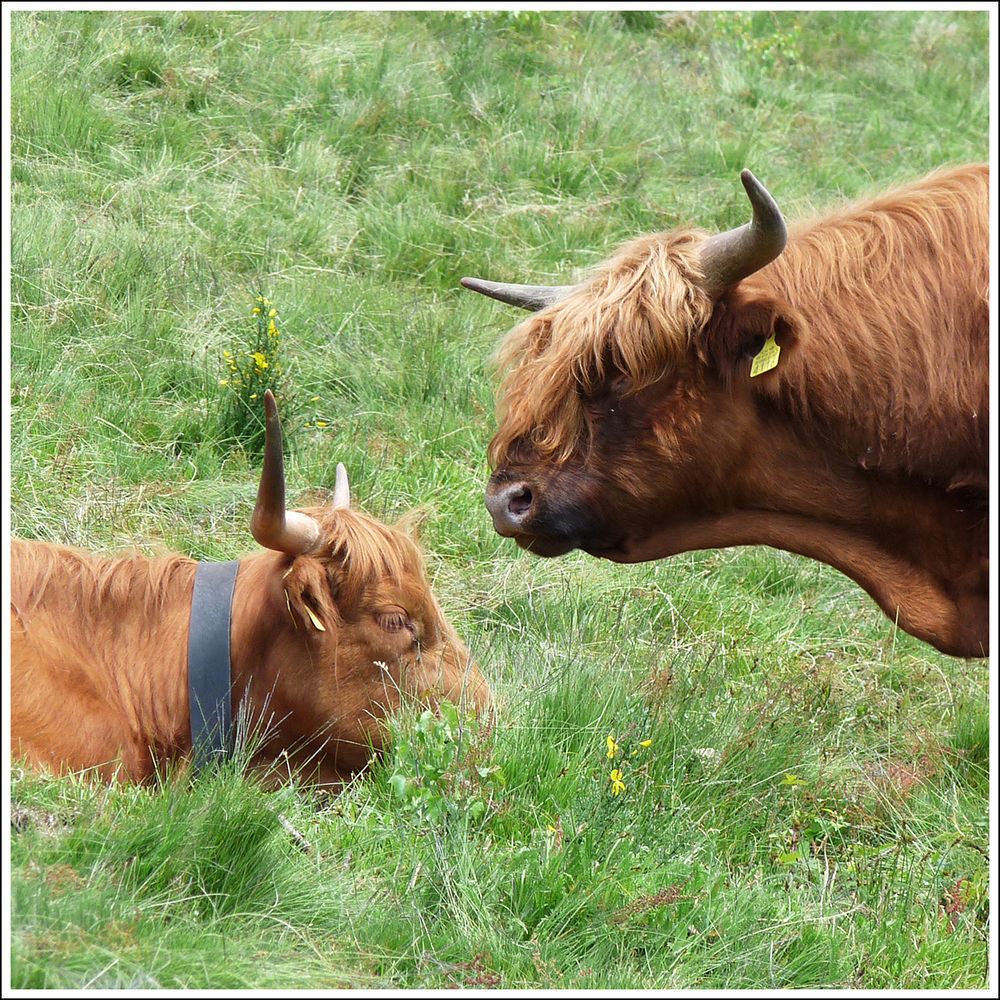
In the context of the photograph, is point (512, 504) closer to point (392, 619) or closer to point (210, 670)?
point (392, 619)

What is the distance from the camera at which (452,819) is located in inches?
166

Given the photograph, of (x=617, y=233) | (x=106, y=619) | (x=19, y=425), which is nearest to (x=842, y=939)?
(x=106, y=619)

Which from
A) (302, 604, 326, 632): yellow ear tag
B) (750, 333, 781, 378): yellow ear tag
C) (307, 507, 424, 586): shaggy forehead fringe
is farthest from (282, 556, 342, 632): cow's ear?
(750, 333, 781, 378): yellow ear tag

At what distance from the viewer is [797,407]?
4.36 metres

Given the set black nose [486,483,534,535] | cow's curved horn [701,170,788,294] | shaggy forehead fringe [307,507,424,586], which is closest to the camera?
cow's curved horn [701,170,788,294]

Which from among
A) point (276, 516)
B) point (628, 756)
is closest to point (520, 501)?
point (276, 516)

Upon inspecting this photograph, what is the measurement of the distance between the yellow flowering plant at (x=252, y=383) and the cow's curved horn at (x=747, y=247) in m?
3.28

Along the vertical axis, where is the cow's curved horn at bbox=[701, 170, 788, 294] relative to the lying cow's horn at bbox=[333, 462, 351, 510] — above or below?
above

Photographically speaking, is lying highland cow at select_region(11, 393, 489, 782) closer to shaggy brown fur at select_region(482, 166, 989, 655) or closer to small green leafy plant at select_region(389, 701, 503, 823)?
small green leafy plant at select_region(389, 701, 503, 823)

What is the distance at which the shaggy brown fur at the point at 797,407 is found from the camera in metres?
4.26

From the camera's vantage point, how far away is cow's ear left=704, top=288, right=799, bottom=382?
14.0ft

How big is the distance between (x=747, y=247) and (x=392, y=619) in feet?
6.44

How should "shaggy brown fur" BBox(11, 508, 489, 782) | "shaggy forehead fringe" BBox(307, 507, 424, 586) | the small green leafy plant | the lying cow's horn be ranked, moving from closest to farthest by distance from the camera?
the small green leafy plant, "shaggy brown fur" BBox(11, 508, 489, 782), "shaggy forehead fringe" BBox(307, 507, 424, 586), the lying cow's horn

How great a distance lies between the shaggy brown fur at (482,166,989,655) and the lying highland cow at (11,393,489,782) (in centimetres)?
73
